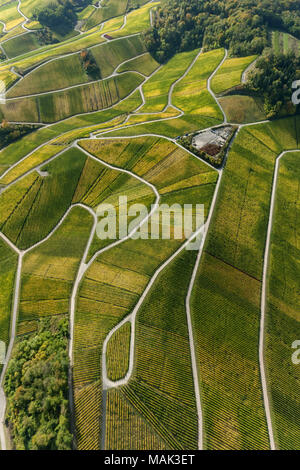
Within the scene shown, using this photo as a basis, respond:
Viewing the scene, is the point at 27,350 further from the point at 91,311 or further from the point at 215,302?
the point at 215,302

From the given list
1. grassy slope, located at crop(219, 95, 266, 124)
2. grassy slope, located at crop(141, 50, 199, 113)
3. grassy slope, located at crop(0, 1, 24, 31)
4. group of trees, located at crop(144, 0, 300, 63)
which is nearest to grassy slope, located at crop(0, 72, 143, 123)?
grassy slope, located at crop(141, 50, 199, 113)

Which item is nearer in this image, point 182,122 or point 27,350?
point 27,350

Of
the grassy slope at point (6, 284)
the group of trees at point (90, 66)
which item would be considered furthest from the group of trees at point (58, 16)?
the grassy slope at point (6, 284)

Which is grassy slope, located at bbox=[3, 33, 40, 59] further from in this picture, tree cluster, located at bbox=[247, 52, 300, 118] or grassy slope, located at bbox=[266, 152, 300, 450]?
grassy slope, located at bbox=[266, 152, 300, 450]

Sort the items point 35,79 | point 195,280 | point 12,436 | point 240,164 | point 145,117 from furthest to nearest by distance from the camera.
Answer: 1. point 35,79
2. point 145,117
3. point 240,164
4. point 195,280
5. point 12,436

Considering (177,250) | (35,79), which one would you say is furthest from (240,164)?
(35,79)

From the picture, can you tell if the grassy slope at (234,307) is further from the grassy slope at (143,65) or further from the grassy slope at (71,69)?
the grassy slope at (71,69)

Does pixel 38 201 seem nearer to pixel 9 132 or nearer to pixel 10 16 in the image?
pixel 9 132
